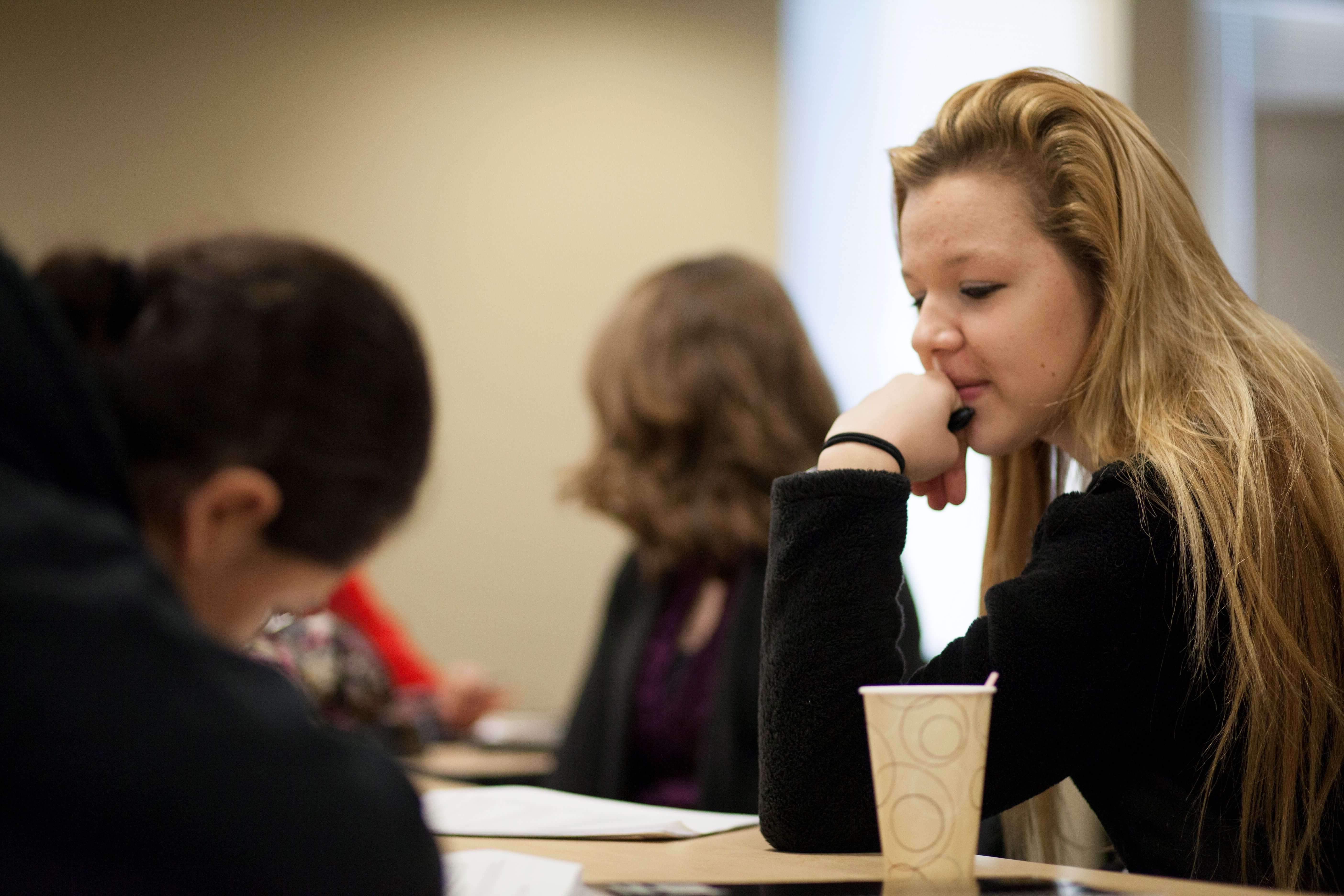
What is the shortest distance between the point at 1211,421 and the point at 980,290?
24cm

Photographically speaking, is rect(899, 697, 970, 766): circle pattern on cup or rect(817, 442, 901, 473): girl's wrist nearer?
rect(899, 697, 970, 766): circle pattern on cup

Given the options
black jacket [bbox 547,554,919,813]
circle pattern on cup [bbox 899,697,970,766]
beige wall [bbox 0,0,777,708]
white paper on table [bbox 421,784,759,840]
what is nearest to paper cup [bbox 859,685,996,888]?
circle pattern on cup [bbox 899,697,970,766]

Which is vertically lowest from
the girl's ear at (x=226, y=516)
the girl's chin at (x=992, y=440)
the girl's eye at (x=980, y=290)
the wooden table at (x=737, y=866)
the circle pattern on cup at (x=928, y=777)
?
the wooden table at (x=737, y=866)

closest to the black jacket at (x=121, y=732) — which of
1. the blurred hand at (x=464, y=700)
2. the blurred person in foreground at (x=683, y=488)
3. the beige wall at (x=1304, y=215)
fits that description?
the blurred person in foreground at (x=683, y=488)

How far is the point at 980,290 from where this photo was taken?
1.15m

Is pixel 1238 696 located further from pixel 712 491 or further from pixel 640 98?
pixel 640 98

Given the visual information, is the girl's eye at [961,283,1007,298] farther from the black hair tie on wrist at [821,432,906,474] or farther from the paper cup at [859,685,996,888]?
the paper cup at [859,685,996,888]

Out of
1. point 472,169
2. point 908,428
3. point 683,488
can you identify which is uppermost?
point 472,169

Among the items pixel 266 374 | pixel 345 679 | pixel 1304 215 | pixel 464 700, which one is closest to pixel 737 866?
pixel 266 374

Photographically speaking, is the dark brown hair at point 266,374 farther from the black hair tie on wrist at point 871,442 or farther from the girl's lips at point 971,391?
the girl's lips at point 971,391

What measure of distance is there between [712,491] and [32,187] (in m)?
2.78

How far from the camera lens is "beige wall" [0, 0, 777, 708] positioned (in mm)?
3758

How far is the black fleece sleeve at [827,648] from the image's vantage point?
0.93 meters

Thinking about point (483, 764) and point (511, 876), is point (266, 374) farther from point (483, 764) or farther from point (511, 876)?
point (483, 764)
